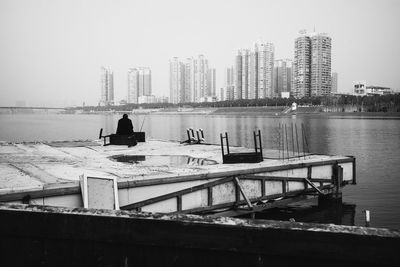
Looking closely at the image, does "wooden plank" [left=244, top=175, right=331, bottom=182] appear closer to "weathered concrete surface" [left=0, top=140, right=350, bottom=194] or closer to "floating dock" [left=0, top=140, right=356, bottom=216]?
"floating dock" [left=0, top=140, right=356, bottom=216]

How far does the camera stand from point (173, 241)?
2.95 metres

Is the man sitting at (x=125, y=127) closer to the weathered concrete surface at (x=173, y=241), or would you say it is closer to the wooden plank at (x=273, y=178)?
the wooden plank at (x=273, y=178)

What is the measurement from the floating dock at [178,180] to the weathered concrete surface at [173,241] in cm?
421

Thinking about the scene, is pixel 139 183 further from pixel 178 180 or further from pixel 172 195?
pixel 178 180

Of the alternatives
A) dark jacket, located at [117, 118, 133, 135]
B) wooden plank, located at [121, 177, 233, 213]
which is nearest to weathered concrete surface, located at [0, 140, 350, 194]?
wooden plank, located at [121, 177, 233, 213]

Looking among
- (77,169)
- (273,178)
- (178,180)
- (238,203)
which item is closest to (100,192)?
(178,180)

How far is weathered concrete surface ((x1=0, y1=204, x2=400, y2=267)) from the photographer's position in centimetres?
272

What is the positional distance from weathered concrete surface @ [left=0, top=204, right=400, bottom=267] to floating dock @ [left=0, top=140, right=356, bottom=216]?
166 inches

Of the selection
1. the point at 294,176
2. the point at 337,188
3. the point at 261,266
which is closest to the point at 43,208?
the point at 261,266

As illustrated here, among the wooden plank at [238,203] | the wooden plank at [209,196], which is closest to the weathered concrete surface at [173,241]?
the wooden plank at [238,203]

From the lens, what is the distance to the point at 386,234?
265 centimetres

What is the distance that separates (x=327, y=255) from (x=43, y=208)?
230cm

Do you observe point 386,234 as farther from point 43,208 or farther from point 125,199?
point 125,199

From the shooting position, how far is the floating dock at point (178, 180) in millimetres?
7676
